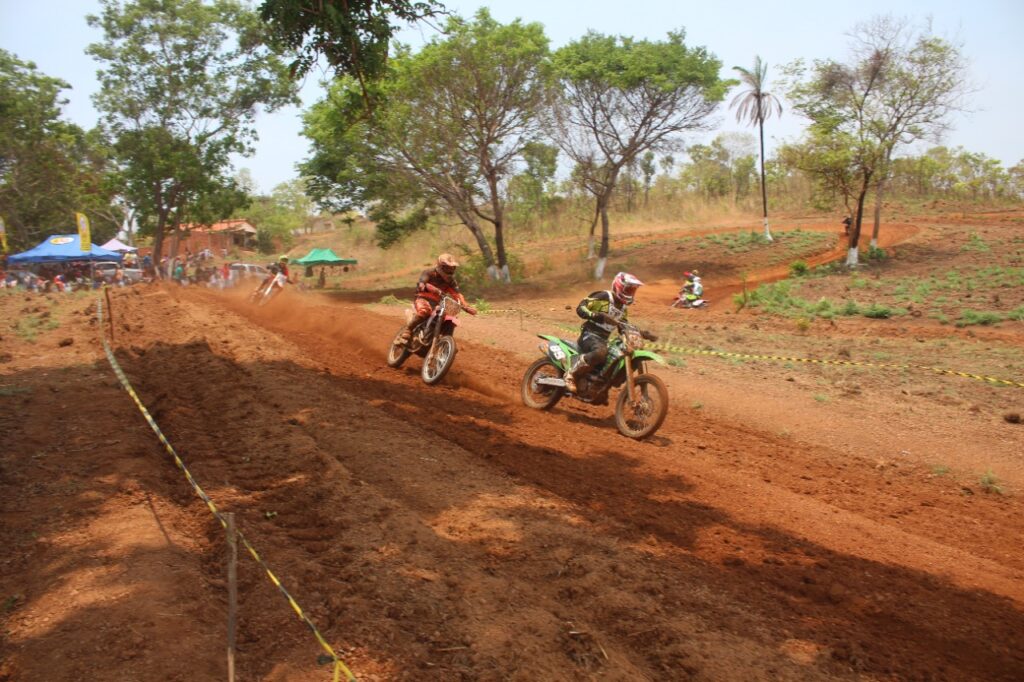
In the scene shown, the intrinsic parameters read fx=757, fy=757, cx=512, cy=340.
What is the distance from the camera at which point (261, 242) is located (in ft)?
228

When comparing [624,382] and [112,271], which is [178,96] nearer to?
[112,271]

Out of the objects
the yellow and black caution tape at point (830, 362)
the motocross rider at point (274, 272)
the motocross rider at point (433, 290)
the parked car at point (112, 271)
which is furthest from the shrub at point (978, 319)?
the parked car at point (112, 271)

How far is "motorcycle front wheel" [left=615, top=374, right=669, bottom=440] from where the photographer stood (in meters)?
8.52

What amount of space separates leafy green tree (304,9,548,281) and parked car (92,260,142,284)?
14.9 m

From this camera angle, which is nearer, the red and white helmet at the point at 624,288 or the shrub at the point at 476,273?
the red and white helmet at the point at 624,288

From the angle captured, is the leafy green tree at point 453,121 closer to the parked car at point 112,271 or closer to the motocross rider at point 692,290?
the motocross rider at point 692,290

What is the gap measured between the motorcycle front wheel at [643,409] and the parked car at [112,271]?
35.4 metres

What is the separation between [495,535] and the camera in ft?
18.3

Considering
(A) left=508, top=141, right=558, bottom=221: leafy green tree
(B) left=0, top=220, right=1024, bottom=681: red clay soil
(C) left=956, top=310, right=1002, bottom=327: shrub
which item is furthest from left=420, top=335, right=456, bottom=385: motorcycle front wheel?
(A) left=508, top=141, right=558, bottom=221: leafy green tree

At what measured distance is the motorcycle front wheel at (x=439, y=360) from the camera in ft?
35.7

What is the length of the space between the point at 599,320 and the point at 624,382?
866 millimetres

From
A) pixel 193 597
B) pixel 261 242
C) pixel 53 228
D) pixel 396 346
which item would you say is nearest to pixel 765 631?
pixel 193 597

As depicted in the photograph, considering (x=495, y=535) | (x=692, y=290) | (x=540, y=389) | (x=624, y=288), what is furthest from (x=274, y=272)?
(x=495, y=535)

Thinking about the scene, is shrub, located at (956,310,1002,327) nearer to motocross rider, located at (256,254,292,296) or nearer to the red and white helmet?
the red and white helmet
